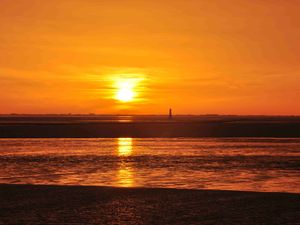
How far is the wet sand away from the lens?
52.1 feet

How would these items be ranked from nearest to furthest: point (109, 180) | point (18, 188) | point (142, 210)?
1. point (142, 210)
2. point (18, 188)
3. point (109, 180)

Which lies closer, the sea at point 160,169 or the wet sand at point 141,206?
the wet sand at point 141,206

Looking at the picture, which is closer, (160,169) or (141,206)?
(141,206)

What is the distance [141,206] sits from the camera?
709 inches

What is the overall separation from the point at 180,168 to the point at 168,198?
412 inches

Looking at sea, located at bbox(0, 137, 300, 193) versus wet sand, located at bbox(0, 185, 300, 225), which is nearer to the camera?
wet sand, located at bbox(0, 185, 300, 225)

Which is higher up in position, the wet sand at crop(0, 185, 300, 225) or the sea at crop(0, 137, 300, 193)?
the sea at crop(0, 137, 300, 193)

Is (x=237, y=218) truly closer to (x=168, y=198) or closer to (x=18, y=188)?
(x=168, y=198)

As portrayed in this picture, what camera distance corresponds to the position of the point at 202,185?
907 inches

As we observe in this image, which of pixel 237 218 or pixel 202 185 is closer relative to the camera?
pixel 237 218

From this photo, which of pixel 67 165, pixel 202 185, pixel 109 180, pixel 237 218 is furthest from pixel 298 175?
pixel 67 165

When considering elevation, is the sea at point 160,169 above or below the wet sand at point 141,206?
above

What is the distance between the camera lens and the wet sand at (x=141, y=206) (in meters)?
15.9

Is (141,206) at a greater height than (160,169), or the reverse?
(160,169)
